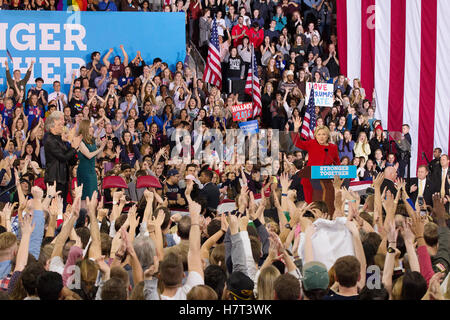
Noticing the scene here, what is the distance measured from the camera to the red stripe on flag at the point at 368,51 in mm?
18859

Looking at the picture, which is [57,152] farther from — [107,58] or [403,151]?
[403,151]

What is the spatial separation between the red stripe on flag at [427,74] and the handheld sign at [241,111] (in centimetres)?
561

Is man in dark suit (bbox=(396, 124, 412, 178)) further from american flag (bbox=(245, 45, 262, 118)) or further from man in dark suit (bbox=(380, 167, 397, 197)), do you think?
man in dark suit (bbox=(380, 167, 397, 197))

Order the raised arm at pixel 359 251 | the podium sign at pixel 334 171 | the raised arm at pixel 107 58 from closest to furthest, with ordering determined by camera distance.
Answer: the raised arm at pixel 359 251, the podium sign at pixel 334 171, the raised arm at pixel 107 58

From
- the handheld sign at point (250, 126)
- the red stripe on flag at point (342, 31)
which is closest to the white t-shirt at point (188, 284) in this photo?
the handheld sign at point (250, 126)

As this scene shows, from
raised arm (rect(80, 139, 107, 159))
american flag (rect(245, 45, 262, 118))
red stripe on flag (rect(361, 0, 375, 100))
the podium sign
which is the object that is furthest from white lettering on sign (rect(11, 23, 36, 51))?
the podium sign

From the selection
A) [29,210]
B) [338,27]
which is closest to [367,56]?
[338,27]

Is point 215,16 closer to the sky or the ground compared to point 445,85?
closer to the sky

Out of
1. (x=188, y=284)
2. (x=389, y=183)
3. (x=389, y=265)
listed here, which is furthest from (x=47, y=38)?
(x=389, y=265)

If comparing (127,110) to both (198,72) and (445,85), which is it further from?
(445,85)

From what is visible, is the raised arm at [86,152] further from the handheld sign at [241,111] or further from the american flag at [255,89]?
the american flag at [255,89]

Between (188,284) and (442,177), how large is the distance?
9.32 m

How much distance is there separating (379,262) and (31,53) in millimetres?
12473

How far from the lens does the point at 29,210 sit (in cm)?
591
